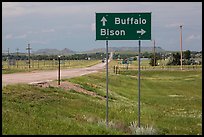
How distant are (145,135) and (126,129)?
56.8 inches

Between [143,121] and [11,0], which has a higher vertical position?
[11,0]

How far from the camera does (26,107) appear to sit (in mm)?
14789

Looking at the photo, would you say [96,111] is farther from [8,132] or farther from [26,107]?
[8,132]

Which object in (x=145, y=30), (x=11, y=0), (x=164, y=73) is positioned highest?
(x=11, y=0)

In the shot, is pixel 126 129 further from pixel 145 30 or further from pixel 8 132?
pixel 8 132

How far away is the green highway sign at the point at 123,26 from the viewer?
37.7 ft

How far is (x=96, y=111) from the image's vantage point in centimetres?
1748

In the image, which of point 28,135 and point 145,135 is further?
point 145,135

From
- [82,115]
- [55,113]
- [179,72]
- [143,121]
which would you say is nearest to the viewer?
[55,113]

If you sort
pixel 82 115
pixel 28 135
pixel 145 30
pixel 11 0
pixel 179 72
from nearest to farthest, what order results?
pixel 28 135, pixel 11 0, pixel 145 30, pixel 82 115, pixel 179 72

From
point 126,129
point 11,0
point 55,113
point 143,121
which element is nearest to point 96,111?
point 143,121

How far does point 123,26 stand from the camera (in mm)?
11555

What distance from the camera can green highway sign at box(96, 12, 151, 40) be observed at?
1149cm

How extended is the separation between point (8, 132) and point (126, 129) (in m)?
3.97
